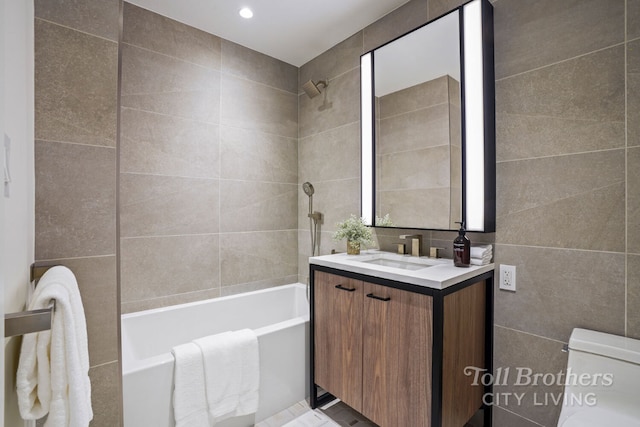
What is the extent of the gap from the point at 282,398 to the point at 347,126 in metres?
2.01

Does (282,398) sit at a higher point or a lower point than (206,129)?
lower

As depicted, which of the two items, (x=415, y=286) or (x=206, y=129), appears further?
(x=206, y=129)

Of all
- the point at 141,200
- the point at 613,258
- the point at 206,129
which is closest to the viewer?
the point at 613,258

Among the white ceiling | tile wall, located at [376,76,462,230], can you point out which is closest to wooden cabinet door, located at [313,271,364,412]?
tile wall, located at [376,76,462,230]

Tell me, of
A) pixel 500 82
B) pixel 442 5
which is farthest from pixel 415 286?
pixel 442 5

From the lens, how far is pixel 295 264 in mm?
2955

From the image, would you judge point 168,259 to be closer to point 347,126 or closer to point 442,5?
→ point 347,126

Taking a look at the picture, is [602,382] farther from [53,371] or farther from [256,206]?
[256,206]

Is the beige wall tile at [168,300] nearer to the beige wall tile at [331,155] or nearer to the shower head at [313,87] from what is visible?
the beige wall tile at [331,155]

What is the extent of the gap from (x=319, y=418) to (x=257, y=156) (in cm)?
201

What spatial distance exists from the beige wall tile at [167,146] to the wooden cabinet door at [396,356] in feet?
5.18

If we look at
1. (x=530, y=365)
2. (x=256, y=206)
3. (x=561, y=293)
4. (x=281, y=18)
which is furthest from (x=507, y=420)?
(x=281, y=18)

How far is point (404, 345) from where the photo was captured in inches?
56.3

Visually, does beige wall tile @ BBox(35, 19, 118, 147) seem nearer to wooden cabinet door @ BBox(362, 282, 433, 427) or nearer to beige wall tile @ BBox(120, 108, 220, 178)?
beige wall tile @ BBox(120, 108, 220, 178)
